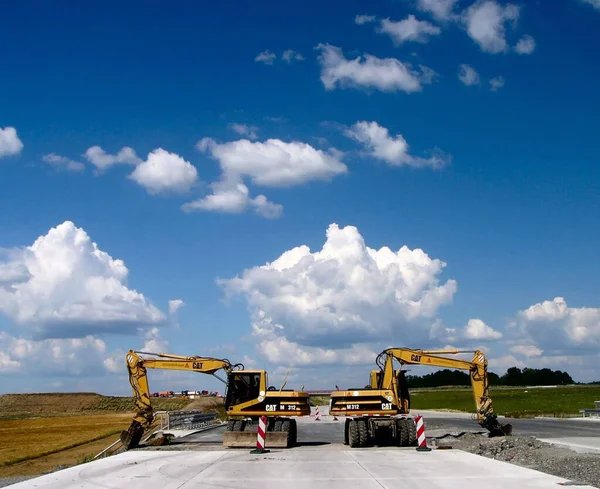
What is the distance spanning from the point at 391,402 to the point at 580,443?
24.1 ft

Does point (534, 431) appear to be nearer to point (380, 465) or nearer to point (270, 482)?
point (380, 465)

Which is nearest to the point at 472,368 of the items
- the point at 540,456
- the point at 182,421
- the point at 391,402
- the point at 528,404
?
the point at 391,402

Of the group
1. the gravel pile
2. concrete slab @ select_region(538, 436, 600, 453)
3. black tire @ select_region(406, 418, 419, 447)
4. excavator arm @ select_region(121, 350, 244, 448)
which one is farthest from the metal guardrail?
concrete slab @ select_region(538, 436, 600, 453)

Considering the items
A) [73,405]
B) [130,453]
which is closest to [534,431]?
[130,453]

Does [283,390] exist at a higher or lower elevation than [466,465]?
higher

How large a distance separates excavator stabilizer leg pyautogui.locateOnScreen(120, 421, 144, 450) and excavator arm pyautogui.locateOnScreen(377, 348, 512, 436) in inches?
407

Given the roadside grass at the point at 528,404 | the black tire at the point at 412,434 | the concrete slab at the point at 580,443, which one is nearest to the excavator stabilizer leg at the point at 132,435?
the black tire at the point at 412,434

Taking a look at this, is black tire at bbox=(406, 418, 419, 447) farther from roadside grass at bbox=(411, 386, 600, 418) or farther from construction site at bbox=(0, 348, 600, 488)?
roadside grass at bbox=(411, 386, 600, 418)

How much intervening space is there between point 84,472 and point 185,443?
1134cm

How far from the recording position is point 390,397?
2678 centimetres

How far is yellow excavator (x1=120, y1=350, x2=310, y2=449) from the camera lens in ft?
86.9

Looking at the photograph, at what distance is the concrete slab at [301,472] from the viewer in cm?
1520

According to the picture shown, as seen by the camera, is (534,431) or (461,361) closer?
(461,361)

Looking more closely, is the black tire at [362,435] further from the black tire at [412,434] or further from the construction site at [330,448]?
the black tire at [412,434]
